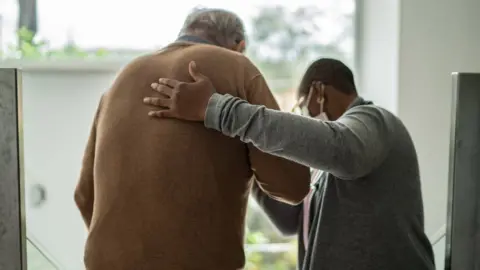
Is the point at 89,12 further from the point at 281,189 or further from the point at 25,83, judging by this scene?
the point at 281,189

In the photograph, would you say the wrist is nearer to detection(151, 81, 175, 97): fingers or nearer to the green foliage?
detection(151, 81, 175, 97): fingers

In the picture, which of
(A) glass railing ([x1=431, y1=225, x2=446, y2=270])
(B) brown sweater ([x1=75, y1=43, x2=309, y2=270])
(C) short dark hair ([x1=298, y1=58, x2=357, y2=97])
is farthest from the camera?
(A) glass railing ([x1=431, y1=225, x2=446, y2=270])

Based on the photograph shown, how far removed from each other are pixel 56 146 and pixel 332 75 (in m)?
1.13

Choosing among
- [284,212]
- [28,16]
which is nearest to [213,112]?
[284,212]

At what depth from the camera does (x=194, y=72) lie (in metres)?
1.27

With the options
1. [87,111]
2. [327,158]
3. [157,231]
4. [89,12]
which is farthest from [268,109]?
[89,12]

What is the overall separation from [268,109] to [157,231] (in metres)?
0.33

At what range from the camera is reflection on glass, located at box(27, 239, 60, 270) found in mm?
1826

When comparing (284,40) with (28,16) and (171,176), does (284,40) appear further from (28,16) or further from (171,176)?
(171,176)

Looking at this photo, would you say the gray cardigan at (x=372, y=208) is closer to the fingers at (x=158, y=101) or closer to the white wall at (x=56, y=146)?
the fingers at (x=158, y=101)

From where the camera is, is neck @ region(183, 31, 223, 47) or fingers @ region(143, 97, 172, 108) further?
neck @ region(183, 31, 223, 47)

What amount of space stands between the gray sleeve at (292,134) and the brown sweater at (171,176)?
5cm

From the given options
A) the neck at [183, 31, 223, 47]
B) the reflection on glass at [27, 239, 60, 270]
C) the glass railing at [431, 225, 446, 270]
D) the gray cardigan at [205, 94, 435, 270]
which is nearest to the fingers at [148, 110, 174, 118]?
the neck at [183, 31, 223, 47]

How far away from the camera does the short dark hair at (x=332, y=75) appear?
160 centimetres
